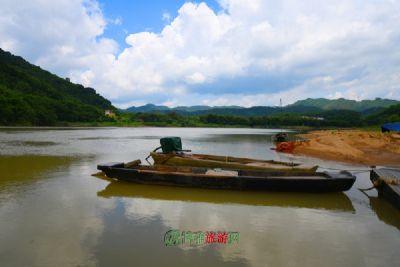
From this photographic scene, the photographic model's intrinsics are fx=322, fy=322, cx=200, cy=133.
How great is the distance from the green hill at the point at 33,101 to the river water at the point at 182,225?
320ft

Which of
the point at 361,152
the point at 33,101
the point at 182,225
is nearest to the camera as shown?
the point at 182,225

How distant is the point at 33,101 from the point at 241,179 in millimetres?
116745

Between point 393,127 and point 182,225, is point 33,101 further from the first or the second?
point 182,225

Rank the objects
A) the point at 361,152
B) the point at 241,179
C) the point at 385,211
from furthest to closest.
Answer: the point at 361,152, the point at 241,179, the point at 385,211

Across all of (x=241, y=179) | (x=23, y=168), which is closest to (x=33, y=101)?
(x=23, y=168)

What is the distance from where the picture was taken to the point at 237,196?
13.0 meters

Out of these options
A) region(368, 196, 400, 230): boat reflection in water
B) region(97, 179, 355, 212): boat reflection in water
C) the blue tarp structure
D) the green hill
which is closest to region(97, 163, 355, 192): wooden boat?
region(97, 179, 355, 212): boat reflection in water

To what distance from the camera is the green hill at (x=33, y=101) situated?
10000cm

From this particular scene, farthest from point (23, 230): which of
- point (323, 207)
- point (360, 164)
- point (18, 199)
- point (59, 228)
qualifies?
point (360, 164)

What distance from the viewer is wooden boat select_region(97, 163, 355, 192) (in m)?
13.1

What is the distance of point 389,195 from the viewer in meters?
12.1

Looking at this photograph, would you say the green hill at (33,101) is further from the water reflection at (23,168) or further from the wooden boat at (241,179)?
the wooden boat at (241,179)

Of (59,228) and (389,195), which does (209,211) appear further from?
(389,195)

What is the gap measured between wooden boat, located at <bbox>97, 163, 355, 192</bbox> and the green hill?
98.4 m
